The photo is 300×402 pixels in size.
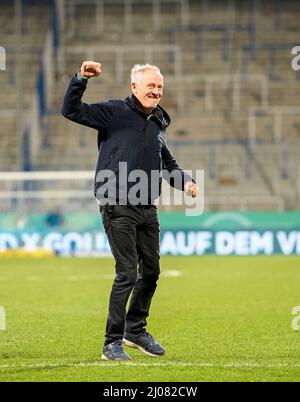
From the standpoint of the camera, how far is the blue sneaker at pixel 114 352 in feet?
24.0

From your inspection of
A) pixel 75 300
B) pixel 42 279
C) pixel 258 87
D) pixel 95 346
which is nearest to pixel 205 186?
pixel 258 87

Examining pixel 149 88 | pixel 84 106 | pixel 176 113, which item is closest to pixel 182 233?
pixel 176 113

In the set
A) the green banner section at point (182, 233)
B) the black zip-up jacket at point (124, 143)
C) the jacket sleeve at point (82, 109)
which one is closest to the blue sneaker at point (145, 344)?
the black zip-up jacket at point (124, 143)

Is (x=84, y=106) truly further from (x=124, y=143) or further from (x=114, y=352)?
(x=114, y=352)

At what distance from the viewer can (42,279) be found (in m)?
16.9

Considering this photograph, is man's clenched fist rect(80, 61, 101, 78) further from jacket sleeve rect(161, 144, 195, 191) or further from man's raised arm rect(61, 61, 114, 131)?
jacket sleeve rect(161, 144, 195, 191)

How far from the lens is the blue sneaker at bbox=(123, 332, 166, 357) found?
7.67 meters

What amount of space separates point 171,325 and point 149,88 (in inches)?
132

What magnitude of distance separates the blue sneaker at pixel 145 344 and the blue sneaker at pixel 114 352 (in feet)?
1.13

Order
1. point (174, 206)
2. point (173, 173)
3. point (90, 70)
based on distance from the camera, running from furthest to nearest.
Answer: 1. point (174, 206)
2. point (173, 173)
3. point (90, 70)

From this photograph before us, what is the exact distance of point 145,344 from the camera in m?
7.74

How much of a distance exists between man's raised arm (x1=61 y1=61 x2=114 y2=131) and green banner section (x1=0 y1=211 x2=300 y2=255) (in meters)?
16.2

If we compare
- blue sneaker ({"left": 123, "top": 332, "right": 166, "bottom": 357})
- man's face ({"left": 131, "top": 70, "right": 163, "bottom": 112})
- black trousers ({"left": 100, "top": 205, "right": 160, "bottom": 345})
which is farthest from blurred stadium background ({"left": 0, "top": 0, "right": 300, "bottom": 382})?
man's face ({"left": 131, "top": 70, "right": 163, "bottom": 112})

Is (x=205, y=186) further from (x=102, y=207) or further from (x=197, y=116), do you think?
(x=102, y=207)
